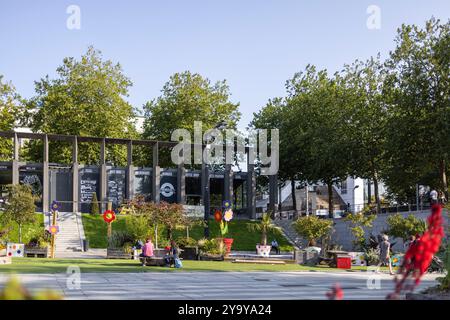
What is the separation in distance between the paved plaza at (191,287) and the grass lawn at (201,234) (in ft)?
78.4

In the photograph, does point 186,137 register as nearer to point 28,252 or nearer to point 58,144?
point 58,144

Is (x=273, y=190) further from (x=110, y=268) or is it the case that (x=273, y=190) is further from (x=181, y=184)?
(x=110, y=268)

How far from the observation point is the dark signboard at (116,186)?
5422 centimetres

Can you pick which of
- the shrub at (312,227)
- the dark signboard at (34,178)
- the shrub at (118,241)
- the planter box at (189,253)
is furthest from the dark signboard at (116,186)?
the planter box at (189,253)

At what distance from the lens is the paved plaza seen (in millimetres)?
12375

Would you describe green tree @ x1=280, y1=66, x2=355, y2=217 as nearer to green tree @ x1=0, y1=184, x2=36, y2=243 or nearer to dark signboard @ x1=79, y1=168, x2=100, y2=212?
dark signboard @ x1=79, y1=168, x2=100, y2=212

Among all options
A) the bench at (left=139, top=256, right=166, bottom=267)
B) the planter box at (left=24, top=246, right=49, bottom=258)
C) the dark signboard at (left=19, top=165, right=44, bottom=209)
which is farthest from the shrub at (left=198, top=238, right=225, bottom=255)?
the dark signboard at (left=19, top=165, right=44, bottom=209)

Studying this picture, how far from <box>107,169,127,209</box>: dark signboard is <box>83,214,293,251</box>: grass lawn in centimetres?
549

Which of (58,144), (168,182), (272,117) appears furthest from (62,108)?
(272,117)

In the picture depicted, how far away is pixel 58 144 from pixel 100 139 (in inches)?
305

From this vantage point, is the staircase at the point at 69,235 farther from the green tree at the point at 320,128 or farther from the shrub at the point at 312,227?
the green tree at the point at 320,128

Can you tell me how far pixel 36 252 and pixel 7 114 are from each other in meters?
29.8

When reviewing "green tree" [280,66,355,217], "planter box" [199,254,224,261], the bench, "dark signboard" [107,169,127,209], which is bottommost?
"planter box" [199,254,224,261]

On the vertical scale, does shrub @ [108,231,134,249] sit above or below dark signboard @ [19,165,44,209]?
below
